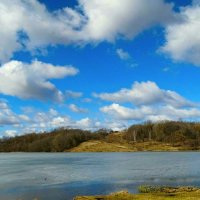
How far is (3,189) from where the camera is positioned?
7344 cm

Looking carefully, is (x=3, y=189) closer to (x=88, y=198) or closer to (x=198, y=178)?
(x=88, y=198)

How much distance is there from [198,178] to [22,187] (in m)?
37.1

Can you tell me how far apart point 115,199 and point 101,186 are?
2061 cm

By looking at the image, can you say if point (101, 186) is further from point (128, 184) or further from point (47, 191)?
point (47, 191)

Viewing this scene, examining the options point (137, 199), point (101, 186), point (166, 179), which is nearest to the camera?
point (137, 199)

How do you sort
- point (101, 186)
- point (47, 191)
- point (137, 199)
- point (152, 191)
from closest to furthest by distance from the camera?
point (137, 199), point (152, 191), point (47, 191), point (101, 186)

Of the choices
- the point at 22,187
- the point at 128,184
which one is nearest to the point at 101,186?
the point at 128,184

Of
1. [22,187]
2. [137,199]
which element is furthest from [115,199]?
[22,187]

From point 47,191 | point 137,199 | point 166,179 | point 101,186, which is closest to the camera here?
point 137,199

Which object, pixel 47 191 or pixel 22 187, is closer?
pixel 47 191

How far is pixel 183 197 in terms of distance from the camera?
167 feet

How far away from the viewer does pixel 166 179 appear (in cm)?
8231

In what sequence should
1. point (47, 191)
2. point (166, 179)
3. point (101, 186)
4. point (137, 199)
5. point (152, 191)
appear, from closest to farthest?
point (137, 199), point (152, 191), point (47, 191), point (101, 186), point (166, 179)

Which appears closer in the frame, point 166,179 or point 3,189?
point 3,189
